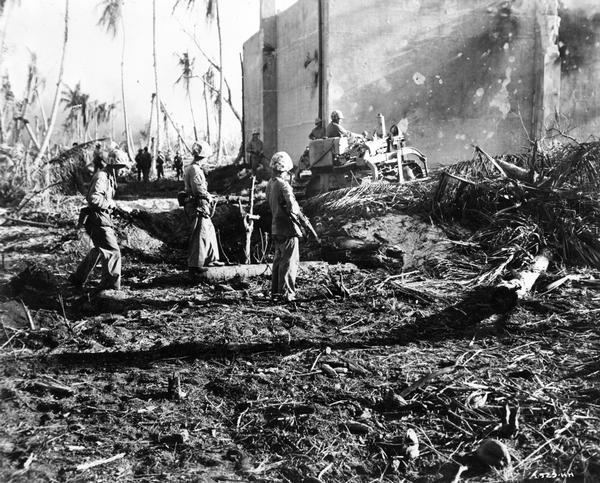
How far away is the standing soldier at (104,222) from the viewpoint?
6.65 meters

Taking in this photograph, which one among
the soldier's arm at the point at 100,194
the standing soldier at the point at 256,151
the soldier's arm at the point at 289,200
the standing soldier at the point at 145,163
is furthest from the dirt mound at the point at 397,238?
the standing soldier at the point at 145,163

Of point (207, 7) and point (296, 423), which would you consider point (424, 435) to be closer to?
point (296, 423)

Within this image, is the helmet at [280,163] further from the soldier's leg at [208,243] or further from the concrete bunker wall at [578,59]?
the concrete bunker wall at [578,59]

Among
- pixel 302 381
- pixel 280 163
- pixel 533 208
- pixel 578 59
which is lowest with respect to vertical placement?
pixel 302 381

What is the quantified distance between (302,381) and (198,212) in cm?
367

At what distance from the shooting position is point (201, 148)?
294 inches

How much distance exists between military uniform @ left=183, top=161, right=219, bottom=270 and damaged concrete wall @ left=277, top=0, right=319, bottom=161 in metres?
7.74

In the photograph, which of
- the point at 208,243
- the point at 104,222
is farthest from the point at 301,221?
the point at 104,222

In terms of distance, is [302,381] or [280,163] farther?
[280,163]

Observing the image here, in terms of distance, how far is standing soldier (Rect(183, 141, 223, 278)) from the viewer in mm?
7500

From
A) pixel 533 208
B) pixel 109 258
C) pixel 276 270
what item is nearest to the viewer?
pixel 276 270

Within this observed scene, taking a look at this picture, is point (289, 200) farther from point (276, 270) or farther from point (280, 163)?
point (276, 270)

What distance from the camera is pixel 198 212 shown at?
762cm

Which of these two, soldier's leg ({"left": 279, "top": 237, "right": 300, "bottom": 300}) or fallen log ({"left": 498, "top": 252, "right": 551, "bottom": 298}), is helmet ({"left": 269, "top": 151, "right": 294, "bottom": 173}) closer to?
soldier's leg ({"left": 279, "top": 237, "right": 300, "bottom": 300})
